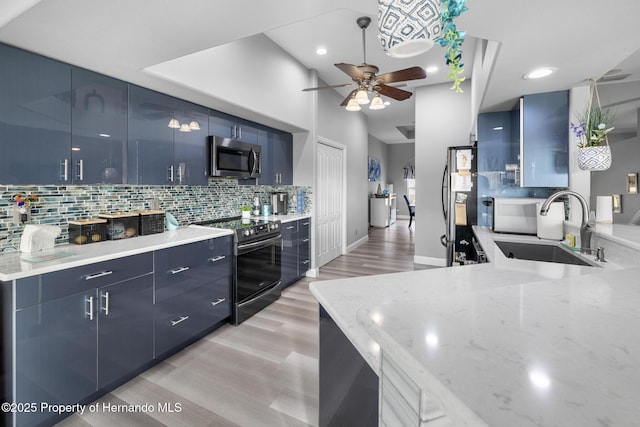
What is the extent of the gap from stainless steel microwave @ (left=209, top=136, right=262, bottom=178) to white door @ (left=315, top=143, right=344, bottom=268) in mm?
1246

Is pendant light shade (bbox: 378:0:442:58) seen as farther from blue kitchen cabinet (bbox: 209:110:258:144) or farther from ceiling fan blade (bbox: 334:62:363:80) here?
blue kitchen cabinet (bbox: 209:110:258:144)

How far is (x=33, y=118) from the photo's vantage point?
1.82 metres

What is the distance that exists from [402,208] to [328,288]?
37.3 feet

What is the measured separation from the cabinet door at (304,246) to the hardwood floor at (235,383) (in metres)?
1.14

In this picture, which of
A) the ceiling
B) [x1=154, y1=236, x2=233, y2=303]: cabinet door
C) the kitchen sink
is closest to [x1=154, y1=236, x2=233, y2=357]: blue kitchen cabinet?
[x1=154, y1=236, x2=233, y2=303]: cabinet door

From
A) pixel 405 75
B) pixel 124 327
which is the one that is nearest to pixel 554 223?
pixel 405 75

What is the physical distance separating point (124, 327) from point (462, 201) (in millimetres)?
3542

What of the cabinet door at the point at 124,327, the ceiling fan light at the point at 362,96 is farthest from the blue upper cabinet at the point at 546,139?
the cabinet door at the point at 124,327

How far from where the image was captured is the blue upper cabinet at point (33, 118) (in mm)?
1728

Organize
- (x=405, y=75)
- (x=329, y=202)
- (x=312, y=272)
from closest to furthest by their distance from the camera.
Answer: (x=405, y=75)
(x=312, y=272)
(x=329, y=202)

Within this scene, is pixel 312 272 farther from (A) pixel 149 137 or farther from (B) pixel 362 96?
(A) pixel 149 137

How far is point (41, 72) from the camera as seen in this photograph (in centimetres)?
185

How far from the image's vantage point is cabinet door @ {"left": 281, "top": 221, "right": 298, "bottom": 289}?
12.2ft

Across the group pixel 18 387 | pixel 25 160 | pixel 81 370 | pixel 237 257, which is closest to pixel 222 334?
pixel 237 257
